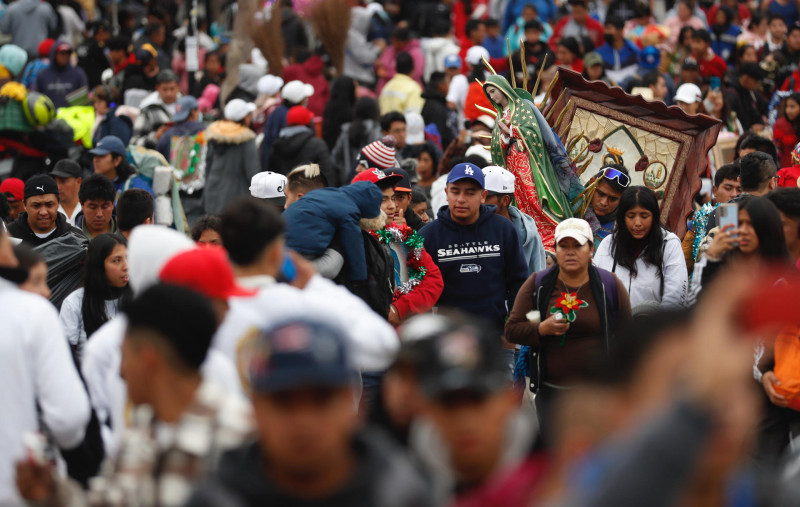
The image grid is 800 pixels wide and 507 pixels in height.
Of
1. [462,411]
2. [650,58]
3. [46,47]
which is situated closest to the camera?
[462,411]

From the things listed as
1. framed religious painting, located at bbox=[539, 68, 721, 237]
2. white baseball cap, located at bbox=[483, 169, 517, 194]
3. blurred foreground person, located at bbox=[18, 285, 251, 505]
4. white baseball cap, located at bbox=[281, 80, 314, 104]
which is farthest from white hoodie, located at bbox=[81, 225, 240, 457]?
white baseball cap, located at bbox=[281, 80, 314, 104]

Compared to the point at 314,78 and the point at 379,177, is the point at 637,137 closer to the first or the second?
the point at 379,177

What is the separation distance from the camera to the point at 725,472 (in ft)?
9.12

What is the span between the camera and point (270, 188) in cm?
820

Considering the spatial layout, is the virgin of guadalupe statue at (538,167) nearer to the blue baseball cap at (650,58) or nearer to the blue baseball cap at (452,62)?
the blue baseball cap at (452,62)

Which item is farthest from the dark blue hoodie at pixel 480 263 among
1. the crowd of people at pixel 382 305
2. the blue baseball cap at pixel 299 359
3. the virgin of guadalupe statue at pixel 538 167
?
the blue baseball cap at pixel 299 359

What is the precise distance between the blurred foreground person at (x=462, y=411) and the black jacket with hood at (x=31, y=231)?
5.54 meters

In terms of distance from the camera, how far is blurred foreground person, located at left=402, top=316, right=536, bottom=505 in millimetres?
2988

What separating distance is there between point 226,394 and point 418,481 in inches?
34.0

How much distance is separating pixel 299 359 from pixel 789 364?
369 centimetres

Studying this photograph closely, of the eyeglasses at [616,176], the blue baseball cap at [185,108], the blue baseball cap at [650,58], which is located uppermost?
the eyeglasses at [616,176]

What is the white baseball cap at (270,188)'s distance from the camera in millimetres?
8203

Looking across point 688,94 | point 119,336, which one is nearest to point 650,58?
point 688,94

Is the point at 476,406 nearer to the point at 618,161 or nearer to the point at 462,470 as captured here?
the point at 462,470
